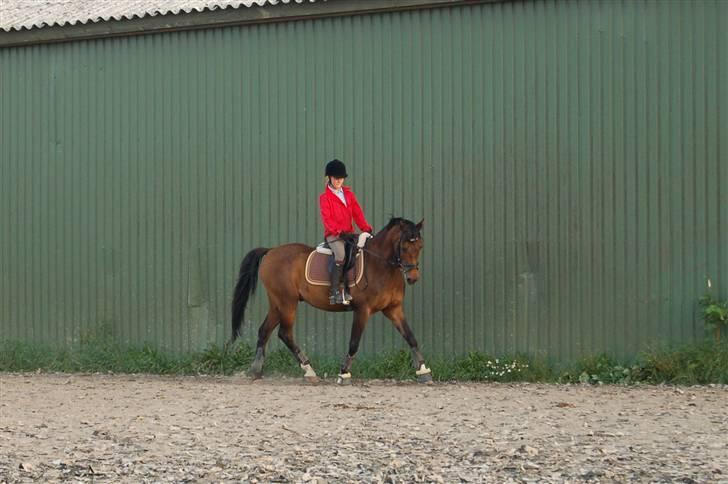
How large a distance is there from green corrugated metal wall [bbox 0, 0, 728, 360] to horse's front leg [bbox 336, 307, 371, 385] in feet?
3.52

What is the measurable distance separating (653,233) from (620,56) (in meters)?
2.03

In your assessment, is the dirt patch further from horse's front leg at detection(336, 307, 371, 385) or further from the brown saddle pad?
the brown saddle pad

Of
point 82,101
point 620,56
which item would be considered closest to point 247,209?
point 82,101

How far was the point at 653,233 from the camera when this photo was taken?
→ 14023mm

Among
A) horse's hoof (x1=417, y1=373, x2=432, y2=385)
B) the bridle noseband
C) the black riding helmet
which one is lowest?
horse's hoof (x1=417, y1=373, x2=432, y2=385)

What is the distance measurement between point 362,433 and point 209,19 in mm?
7724

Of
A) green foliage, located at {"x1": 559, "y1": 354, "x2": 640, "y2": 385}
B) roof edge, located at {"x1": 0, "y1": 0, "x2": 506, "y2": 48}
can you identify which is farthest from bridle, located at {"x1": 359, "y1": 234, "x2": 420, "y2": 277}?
roof edge, located at {"x1": 0, "y1": 0, "x2": 506, "y2": 48}

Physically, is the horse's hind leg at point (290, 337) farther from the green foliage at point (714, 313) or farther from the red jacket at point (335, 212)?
the green foliage at point (714, 313)

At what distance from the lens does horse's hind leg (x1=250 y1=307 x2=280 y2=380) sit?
1502 centimetres

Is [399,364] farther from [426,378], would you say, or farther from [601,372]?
[601,372]

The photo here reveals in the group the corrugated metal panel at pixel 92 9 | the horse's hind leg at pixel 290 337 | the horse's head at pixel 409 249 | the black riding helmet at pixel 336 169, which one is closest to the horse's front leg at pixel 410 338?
the horse's head at pixel 409 249

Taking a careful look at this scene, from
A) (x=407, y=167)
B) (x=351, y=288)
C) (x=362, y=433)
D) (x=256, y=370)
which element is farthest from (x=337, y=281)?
(x=362, y=433)

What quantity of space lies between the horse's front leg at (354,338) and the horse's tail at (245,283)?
1463 millimetres

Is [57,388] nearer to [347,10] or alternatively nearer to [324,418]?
[324,418]
